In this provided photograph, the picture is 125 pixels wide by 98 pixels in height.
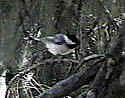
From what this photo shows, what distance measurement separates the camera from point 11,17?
599 millimetres

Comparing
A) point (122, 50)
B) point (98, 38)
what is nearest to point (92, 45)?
point (98, 38)

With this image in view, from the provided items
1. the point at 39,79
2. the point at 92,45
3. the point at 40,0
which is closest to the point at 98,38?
the point at 92,45

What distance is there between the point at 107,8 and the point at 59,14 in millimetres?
183

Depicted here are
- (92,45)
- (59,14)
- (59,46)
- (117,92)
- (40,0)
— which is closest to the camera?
(117,92)

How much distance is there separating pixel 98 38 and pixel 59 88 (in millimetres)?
505

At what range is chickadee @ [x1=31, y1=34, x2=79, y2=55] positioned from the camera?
920 millimetres

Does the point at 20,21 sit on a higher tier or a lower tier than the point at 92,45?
higher

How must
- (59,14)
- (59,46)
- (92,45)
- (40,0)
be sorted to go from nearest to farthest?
(40,0) < (59,46) < (59,14) < (92,45)

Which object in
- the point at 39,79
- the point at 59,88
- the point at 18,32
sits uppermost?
the point at 18,32

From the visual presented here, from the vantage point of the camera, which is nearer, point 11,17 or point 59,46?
point 11,17

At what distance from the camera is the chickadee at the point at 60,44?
0.92m

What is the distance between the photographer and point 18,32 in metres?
0.62

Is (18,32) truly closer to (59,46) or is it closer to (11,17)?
(11,17)

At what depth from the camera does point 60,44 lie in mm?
902
